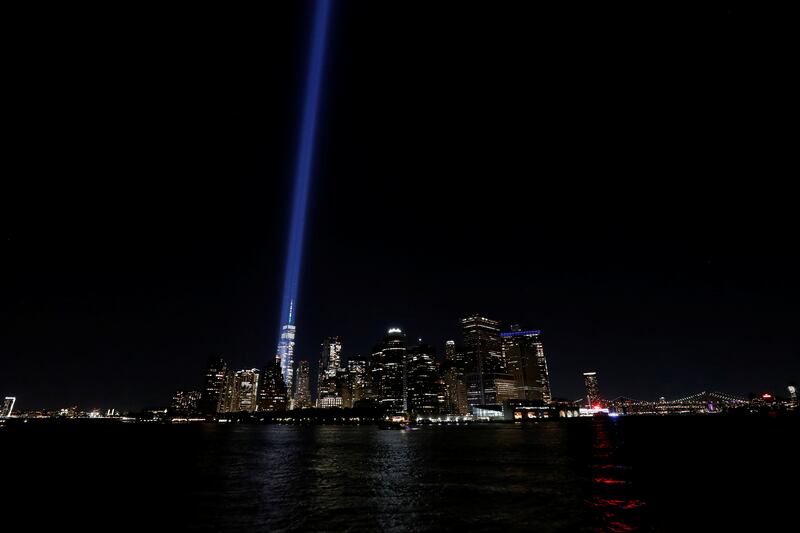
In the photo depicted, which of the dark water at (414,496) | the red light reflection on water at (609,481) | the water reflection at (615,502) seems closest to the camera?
the water reflection at (615,502)

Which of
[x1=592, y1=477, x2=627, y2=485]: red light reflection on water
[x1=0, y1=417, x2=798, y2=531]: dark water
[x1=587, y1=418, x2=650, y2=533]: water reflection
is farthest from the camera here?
[x1=592, y1=477, x2=627, y2=485]: red light reflection on water

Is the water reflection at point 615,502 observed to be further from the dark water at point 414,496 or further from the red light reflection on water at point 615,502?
the dark water at point 414,496

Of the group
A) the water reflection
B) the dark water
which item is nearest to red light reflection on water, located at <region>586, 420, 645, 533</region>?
the water reflection

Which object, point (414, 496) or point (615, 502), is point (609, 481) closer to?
point (615, 502)

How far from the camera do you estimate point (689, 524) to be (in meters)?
25.9

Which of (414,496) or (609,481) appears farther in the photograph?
(609,481)

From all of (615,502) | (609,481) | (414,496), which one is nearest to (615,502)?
(615,502)

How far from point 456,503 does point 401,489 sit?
703 centimetres

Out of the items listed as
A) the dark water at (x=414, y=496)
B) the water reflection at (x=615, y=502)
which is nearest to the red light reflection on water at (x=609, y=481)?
the water reflection at (x=615, y=502)

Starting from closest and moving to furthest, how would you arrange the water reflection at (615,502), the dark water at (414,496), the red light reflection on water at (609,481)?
the water reflection at (615,502), the dark water at (414,496), the red light reflection on water at (609,481)

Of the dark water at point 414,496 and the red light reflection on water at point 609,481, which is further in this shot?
the red light reflection on water at point 609,481

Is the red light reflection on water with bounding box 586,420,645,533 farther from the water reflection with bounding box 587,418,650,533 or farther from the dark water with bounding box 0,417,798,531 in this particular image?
the dark water with bounding box 0,417,798,531

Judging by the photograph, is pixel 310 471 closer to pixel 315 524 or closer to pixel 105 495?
pixel 105 495

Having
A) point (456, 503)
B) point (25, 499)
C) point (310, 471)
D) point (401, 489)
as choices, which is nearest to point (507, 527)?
point (456, 503)
